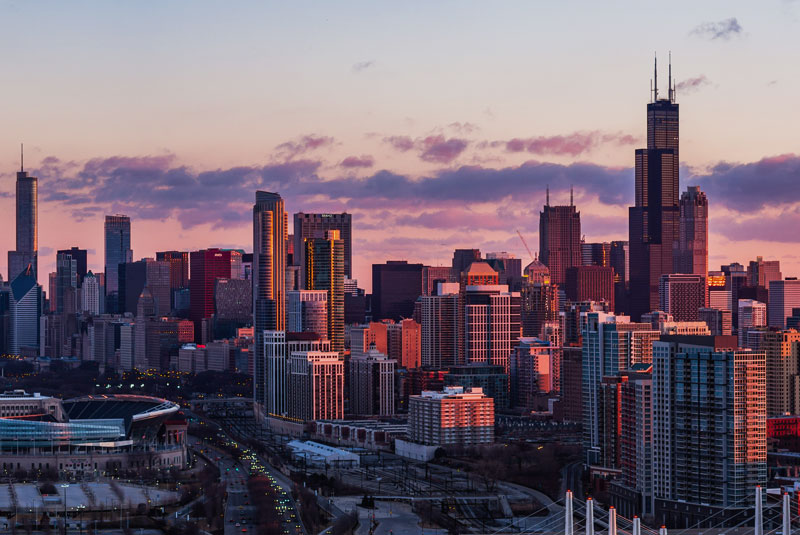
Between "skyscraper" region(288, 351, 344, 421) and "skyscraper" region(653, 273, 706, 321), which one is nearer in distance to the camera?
"skyscraper" region(288, 351, 344, 421)

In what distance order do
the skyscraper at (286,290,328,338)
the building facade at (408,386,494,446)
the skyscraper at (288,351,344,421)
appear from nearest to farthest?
the building facade at (408,386,494,446) < the skyscraper at (288,351,344,421) < the skyscraper at (286,290,328,338)

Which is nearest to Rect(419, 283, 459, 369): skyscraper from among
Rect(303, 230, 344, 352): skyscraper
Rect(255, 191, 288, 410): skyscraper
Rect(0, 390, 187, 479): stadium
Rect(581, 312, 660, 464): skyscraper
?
Rect(303, 230, 344, 352): skyscraper

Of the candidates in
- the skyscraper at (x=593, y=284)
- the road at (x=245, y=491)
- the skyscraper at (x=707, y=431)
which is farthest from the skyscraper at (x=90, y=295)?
the skyscraper at (x=707, y=431)

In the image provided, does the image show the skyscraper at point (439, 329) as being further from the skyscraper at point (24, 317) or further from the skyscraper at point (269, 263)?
the skyscraper at point (24, 317)

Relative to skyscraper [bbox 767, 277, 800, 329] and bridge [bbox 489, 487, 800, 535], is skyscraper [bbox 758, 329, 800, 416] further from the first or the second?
skyscraper [bbox 767, 277, 800, 329]

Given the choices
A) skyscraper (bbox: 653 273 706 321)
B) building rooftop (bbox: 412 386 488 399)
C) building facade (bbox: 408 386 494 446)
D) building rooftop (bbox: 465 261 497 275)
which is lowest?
building facade (bbox: 408 386 494 446)

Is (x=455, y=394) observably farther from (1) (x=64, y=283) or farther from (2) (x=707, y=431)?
(1) (x=64, y=283)

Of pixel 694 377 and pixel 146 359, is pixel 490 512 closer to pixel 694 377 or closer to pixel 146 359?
pixel 694 377

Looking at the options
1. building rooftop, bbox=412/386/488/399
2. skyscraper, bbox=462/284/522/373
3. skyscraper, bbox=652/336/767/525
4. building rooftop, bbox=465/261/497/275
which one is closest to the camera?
skyscraper, bbox=652/336/767/525
